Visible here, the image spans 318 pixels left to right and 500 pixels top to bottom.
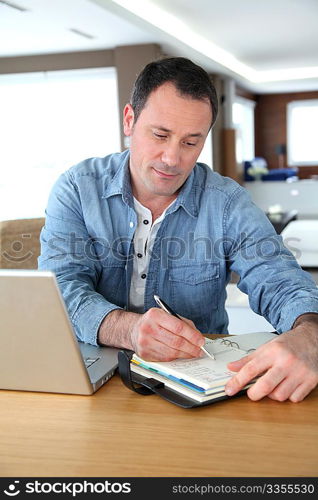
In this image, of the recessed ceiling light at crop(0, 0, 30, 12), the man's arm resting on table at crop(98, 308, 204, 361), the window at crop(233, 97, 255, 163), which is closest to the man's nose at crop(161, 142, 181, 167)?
the man's arm resting on table at crop(98, 308, 204, 361)

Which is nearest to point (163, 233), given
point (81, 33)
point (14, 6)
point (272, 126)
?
point (14, 6)

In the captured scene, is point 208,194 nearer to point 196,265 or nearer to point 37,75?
point 196,265

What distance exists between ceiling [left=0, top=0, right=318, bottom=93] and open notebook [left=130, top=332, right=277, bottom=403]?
4.62 m

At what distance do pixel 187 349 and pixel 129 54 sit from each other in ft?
21.9

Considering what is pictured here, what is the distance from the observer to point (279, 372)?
102cm

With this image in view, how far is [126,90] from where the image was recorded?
733 centimetres

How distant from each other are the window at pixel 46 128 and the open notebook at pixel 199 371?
677 centimetres

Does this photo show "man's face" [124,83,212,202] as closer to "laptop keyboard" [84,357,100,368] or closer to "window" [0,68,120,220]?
"laptop keyboard" [84,357,100,368]

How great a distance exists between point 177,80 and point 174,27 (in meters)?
5.84

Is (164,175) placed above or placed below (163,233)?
above

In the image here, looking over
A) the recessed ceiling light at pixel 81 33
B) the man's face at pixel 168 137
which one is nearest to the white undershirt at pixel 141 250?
the man's face at pixel 168 137

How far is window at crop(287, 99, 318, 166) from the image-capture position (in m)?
13.1

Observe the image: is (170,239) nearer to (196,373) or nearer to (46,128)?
(196,373)

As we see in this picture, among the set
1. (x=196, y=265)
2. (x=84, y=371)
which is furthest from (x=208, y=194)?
(x=84, y=371)
